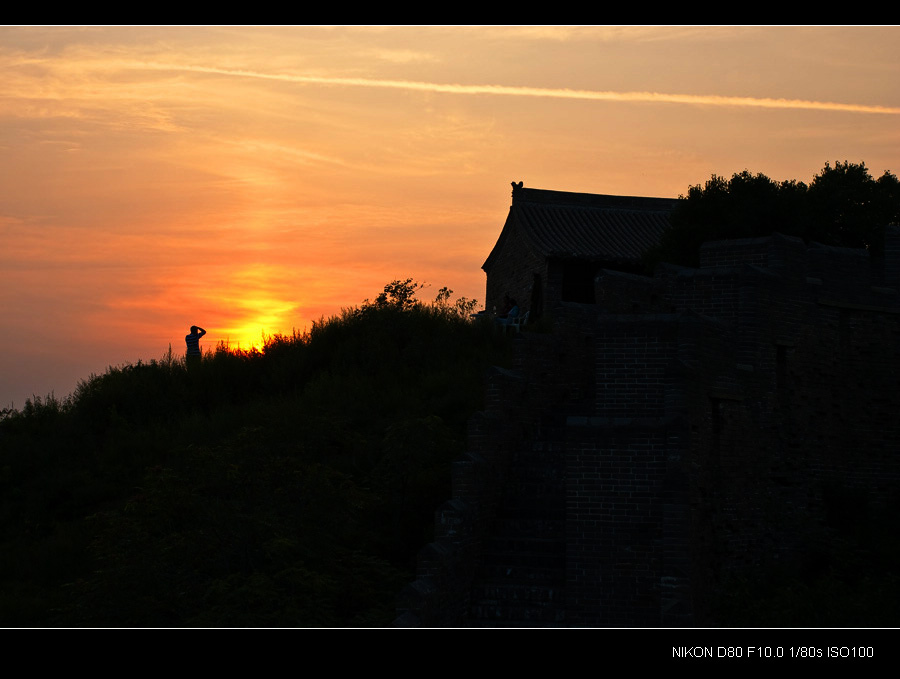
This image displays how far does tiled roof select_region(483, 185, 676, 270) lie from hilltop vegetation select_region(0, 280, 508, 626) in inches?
316

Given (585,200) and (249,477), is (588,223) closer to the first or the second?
(585,200)

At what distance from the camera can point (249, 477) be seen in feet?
50.6

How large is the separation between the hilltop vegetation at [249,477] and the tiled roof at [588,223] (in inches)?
316

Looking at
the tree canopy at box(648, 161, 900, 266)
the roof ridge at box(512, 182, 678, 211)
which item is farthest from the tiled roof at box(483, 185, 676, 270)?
the tree canopy at box(648, 161, 900, 266)

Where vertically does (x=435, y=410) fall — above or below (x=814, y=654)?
above

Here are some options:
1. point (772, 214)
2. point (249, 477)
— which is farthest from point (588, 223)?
point (249, 477)

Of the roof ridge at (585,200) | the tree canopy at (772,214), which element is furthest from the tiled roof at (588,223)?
the tree canopy at (772,214)

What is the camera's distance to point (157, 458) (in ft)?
74.2

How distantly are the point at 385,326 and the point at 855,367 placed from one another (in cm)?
1189

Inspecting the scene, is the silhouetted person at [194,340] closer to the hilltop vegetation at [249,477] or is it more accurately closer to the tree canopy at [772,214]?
the hilltop vegetation at [249,477]

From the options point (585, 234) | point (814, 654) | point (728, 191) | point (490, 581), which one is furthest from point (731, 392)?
point (585, 234)

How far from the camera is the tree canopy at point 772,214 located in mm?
24656

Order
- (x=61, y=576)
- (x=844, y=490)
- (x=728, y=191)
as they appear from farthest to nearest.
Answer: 1. (x=728, y=191)
2. (x=61, y=576)
3. (x=844, y=490)

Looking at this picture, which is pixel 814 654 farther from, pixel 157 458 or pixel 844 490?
pixel 157 458
